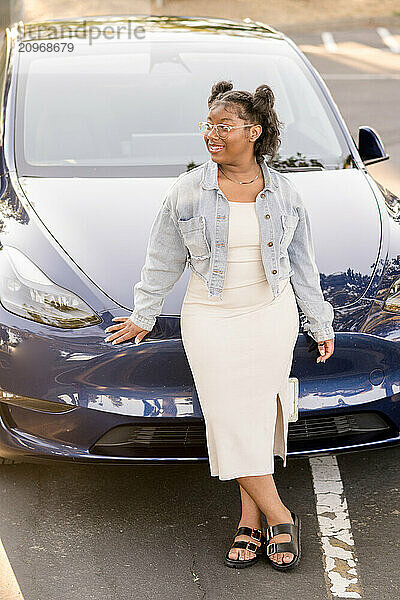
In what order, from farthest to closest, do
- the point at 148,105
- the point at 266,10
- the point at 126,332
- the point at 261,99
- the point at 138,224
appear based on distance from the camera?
the point at 266,10 < the point at 148,105 < the point at 138,224 < the point at 126,332 < the point at 261,99

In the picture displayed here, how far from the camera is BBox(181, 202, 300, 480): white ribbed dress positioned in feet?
9.53

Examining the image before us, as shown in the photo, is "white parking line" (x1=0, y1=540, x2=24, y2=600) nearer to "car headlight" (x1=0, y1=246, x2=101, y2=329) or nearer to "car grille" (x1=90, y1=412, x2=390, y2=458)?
"car grille" (x1=90, y1=412, x2=390, y2=458)

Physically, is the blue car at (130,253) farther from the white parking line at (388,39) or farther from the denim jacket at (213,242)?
the white parking line at (388,39)

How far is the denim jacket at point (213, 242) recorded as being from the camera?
2.87 m

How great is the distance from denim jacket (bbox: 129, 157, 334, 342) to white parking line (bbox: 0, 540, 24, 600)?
3.03ft

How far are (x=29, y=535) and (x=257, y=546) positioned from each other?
2.65 ft

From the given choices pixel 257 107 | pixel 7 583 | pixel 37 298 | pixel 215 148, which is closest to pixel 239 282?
pixel 215 148

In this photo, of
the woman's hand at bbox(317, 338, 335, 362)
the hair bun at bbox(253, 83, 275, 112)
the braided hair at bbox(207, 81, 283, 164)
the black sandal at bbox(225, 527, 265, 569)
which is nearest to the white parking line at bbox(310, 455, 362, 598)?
the black sandal at bbox(225, 527, 265, 569)

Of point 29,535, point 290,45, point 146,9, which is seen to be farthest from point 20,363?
point 146,9

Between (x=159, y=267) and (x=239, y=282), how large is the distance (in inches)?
10.6

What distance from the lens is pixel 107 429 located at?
316cm

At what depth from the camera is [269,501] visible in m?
3.10

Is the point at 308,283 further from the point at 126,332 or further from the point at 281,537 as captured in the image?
the point at 281,537

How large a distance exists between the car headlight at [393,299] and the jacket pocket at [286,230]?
0.60 meters
